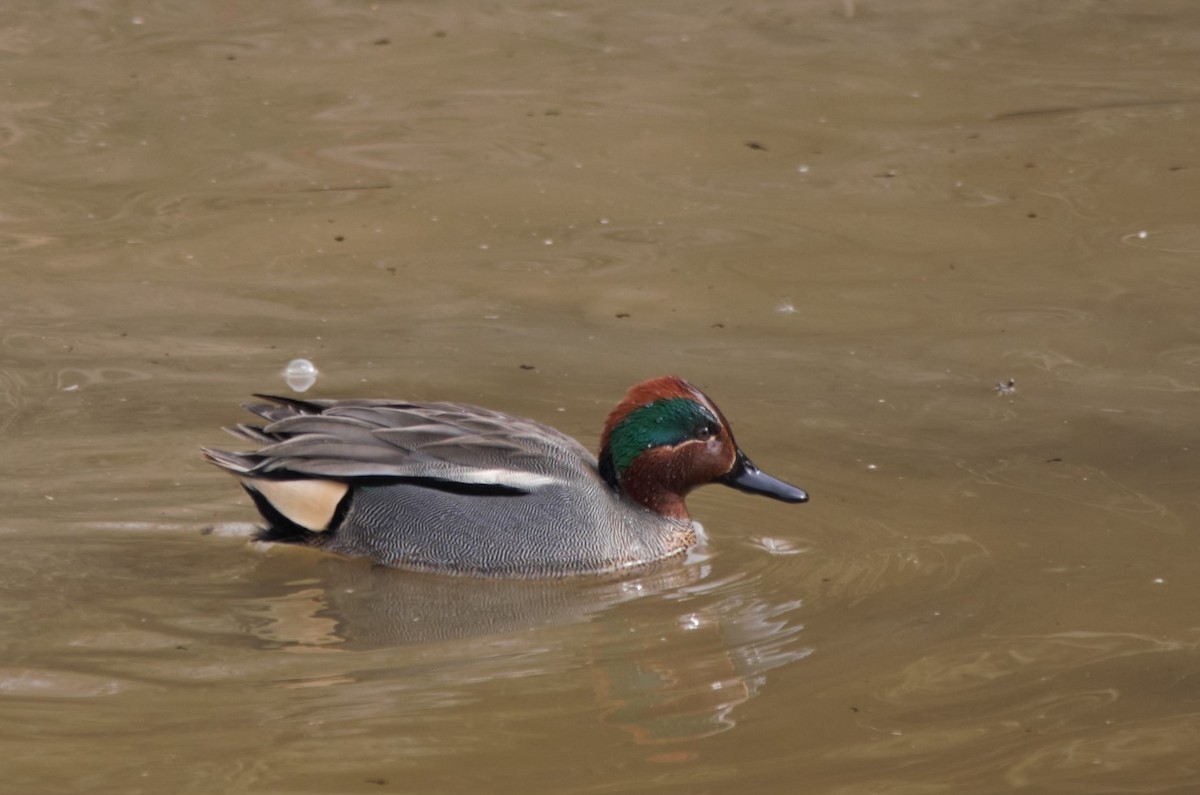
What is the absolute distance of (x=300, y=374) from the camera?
7.61m

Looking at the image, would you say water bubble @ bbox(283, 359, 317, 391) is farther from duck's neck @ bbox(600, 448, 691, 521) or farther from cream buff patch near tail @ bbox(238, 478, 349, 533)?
duck's neck @ bbox(600, 448, 691, 521)

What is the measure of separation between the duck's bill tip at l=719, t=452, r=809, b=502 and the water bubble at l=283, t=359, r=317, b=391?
1.93 meters

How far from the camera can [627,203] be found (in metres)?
9.98

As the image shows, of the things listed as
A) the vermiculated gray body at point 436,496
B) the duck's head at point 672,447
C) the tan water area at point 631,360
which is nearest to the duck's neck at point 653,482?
the duck's head at point 672,447

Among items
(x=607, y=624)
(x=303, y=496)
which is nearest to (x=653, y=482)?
(x=607, y=624)

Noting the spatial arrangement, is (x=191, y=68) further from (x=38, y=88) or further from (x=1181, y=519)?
(x=1181, y=519)

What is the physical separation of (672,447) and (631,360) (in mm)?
1552

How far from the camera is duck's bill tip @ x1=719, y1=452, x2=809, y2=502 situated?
6359 millimetres

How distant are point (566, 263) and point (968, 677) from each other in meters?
4.45

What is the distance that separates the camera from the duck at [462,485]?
6219 millimetres

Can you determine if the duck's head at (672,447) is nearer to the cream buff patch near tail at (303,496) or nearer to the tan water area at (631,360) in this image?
the tan water area at (631,360)

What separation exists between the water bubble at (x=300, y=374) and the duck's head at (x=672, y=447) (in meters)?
1.57

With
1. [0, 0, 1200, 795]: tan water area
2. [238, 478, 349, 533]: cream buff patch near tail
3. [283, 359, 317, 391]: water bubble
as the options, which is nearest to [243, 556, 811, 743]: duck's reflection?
[0, 0, 1200, 795]: tan water area

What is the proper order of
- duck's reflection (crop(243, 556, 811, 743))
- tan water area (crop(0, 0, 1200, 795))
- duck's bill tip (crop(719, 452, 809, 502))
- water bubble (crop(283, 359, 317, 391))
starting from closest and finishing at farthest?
tan water area (crop(0, 0, 1200, 795)) < duck's reflection (crop(243, 556, 811, 743)) < duck's bill tip (crop(719, 452, 809, 502)) < water bubble (crop(283, 359, 317, 391))
